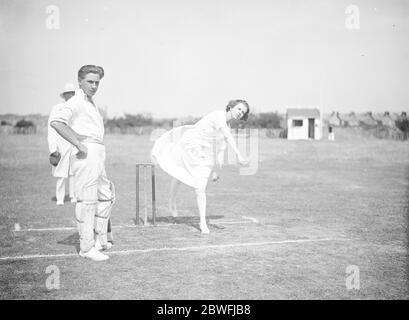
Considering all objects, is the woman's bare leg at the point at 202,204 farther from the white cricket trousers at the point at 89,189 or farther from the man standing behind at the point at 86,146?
the man standing behind at the point at 86,146

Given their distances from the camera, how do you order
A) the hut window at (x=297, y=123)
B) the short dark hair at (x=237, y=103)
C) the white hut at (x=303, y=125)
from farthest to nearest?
the hut window at (x=297, y=123), the white hut at (x=303, y=125), the short dark hair at (x=237, y=103)

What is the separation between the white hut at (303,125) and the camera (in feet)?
144

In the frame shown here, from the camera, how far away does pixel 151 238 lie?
712 cm

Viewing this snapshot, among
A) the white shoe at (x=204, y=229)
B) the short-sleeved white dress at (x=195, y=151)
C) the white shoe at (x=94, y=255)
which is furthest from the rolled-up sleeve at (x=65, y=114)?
the white shoe at (x=204, y=229)

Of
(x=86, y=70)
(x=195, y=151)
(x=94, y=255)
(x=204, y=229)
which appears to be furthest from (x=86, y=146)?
(x=204, y=229)

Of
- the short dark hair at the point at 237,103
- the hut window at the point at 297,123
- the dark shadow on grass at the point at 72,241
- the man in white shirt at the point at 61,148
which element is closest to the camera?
the dark shadow on grass at the point at 72,241

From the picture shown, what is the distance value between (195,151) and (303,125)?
3813cm

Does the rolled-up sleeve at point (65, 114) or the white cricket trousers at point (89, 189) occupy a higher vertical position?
the rolled-up sleeve at point (65, 114)

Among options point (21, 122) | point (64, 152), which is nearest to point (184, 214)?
point (64, 152)

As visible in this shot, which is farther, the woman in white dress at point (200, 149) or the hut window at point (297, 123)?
the hut window at point (297, 123)

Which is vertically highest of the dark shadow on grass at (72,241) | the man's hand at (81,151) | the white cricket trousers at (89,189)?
the man's hand at (81,151)

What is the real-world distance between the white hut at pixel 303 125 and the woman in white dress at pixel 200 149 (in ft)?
118
